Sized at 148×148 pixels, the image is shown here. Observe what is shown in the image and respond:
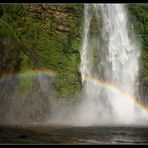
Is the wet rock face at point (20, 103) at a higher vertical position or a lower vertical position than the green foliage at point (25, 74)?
lower

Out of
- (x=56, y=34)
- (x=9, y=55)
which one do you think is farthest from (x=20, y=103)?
(x=56, y=34)

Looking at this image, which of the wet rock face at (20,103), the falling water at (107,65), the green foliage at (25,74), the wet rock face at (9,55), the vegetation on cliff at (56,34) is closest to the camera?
the wet rock face at (20,103)

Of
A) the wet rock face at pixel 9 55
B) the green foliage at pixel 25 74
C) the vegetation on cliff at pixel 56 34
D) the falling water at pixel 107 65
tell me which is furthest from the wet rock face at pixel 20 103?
the falling water at pixel 107 65

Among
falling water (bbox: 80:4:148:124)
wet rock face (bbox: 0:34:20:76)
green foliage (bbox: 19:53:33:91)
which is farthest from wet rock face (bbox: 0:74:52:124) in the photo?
falling water (bbox: 80:4:148:124)

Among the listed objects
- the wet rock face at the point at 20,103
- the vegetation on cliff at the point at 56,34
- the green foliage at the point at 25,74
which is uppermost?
the vegetation on cliff at the point at 56,34

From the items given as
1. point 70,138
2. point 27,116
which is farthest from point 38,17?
point 70,138

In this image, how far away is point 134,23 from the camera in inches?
2068

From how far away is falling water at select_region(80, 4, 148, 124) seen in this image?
4681 centimetres

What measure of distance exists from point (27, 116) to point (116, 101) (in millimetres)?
18718

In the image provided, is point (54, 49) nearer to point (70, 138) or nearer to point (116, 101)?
point (116, 101)

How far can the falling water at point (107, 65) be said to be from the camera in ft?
154

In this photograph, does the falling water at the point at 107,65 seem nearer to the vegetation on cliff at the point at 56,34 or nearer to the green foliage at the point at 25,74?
the vegetation on cliff at the point at 56,34

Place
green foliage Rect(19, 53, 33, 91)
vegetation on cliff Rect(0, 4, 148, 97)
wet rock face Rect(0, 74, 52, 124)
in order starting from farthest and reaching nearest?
vegetation on cliff Rect(0, 4, 148, 97) < green foliage Rect(19, 53, 33, 91) < wet rock face Rect(0, 74, 52, 124)

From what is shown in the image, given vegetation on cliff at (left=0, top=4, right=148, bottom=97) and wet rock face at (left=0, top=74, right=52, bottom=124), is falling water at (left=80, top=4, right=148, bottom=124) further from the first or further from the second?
wet rock face at (left=0, top=74, right=52, bottom=124)
